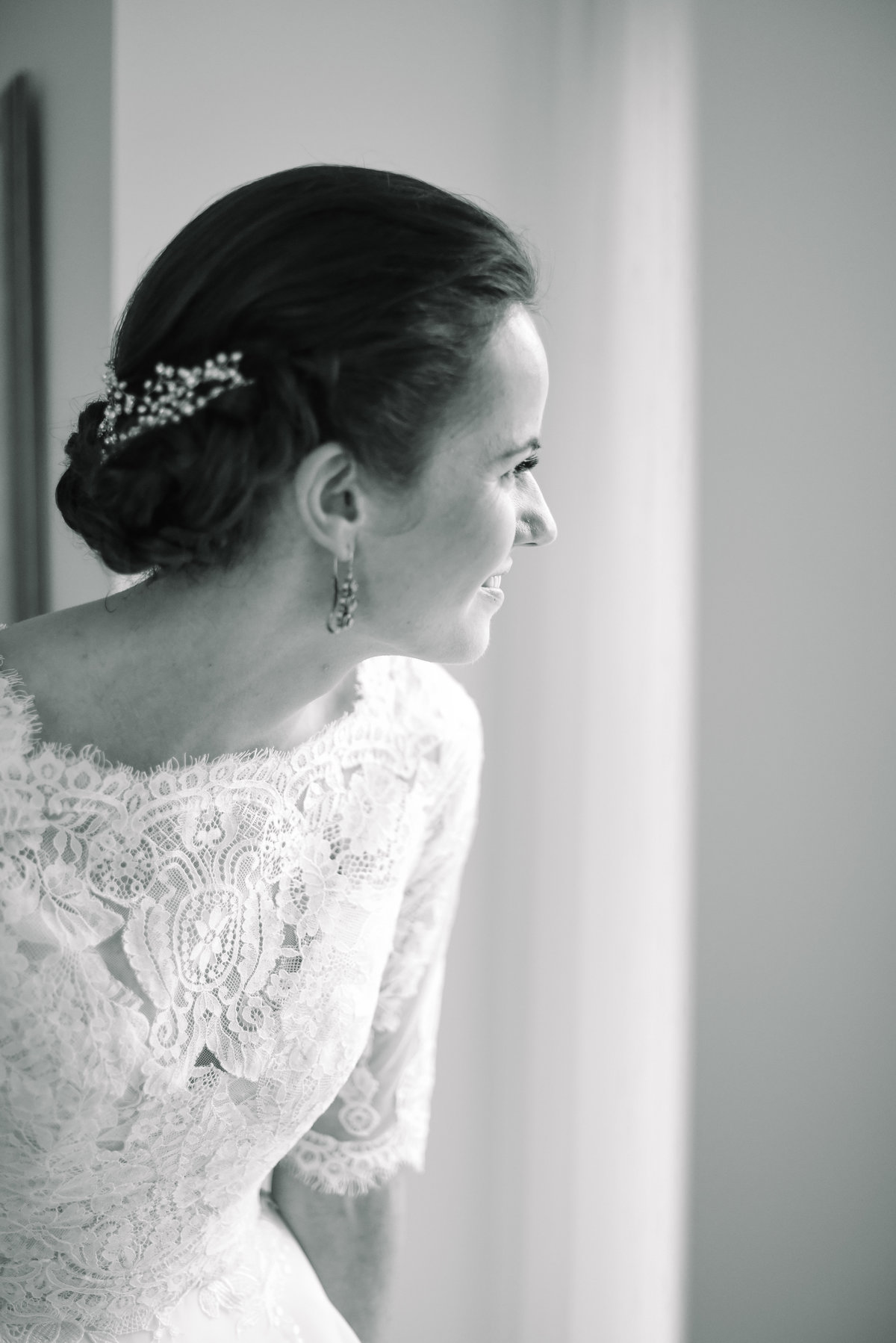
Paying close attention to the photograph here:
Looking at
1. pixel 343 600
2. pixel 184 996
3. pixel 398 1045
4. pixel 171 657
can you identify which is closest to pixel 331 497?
pixel 343 600

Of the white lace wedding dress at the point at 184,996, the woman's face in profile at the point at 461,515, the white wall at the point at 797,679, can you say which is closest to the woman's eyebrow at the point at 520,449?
the woman's face in profile at the point at 461,515

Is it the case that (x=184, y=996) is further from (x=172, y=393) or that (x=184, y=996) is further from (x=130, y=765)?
(x=172, y=393)

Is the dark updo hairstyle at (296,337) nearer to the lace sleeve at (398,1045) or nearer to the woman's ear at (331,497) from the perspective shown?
the woman's ear at (331,497)

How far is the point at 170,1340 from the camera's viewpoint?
93cm

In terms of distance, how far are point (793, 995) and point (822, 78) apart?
3.63ft

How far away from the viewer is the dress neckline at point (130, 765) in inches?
32.6

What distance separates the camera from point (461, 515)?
839mm

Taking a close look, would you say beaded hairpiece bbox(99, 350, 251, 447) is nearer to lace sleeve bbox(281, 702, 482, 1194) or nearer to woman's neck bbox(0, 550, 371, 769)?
woman's neck bbox(0, 550, 371, 769)

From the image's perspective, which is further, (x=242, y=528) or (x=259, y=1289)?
(x=259, y=1289)

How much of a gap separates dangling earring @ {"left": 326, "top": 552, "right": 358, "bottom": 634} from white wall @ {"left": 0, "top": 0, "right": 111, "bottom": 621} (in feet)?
1.70

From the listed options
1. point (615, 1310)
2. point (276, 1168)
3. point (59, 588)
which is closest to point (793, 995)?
point (615, 1310)

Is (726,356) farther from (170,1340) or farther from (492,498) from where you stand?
(170,1340)

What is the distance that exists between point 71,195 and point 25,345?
0.18 m

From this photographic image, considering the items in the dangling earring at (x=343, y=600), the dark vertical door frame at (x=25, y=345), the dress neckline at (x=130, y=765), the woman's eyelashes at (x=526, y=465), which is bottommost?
the dress neckline at (x=130, y=765)
